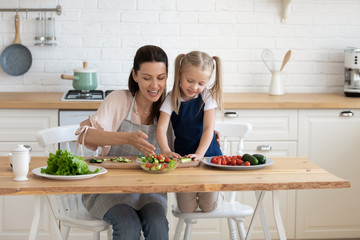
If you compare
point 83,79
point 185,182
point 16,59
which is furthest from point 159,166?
point 16,59

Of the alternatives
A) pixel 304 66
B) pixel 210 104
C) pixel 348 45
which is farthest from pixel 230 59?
pixel 210 104

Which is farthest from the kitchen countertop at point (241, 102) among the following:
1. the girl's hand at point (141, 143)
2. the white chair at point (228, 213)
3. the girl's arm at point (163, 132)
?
the girl's hand at point (141, 143)

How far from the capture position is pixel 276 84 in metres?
4.33

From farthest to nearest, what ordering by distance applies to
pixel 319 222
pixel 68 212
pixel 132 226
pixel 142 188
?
1. pixel 319 222
2. pixel 68 212
3. pixel 132 226
4. pixel 142 188

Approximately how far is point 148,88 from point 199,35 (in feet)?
5.77

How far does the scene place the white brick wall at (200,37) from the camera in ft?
14.3

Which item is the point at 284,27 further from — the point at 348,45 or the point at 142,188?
the point at 142,188

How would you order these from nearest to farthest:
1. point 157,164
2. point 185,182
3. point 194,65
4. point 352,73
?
point 185,182
point 157,164
point 194,65
point 352,73

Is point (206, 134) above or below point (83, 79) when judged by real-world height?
below

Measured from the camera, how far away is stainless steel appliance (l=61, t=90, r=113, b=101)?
12.7ft

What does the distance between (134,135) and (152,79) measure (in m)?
0.34

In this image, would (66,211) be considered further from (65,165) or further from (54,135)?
(65,165)

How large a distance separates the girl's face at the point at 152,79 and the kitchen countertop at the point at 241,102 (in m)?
1.00

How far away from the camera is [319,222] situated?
402 centimetres
